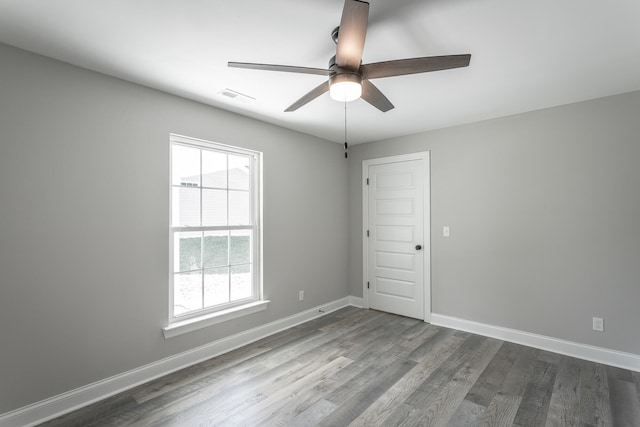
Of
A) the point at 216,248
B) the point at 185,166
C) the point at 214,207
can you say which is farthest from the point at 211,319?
the point at 185,166

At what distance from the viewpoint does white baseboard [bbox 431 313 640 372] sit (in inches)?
110

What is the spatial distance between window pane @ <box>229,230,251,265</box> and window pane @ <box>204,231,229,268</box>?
0.08 metres

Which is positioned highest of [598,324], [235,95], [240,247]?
[235,95]

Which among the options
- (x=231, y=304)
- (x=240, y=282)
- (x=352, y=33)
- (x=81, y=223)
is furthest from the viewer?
(x=240, y=282)

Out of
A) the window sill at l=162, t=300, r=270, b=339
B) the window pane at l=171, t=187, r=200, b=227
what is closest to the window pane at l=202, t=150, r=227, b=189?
the window pane at l=171, t=187, r=200, b=227

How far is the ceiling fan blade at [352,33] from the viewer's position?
4.38 ft

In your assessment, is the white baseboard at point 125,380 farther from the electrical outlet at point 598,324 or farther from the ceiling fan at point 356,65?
the electrical outlet at point 598,324

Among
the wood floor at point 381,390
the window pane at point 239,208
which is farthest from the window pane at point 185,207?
the wood floor at point 381,390

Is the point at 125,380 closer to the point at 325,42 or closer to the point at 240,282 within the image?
the point at 240,282

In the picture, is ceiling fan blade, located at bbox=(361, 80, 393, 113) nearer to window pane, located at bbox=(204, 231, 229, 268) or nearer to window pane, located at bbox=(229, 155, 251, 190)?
window pane, located at bbox=(229, 155, 251, 190)

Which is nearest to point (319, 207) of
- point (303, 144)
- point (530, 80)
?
point (303, 144)

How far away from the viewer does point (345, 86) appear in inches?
67.9

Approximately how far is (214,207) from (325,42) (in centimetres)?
193

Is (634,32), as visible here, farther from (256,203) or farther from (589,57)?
(256,203)
